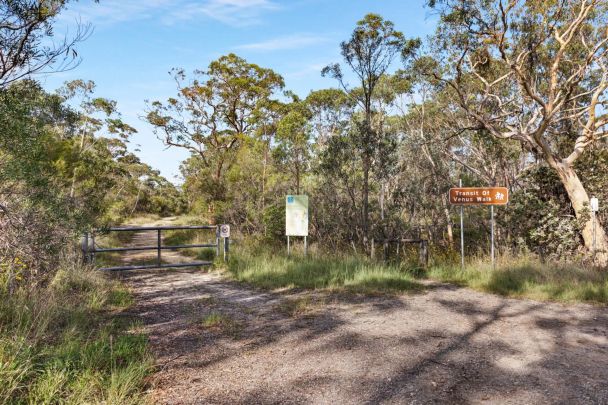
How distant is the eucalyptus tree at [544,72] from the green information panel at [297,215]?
5.16 metres

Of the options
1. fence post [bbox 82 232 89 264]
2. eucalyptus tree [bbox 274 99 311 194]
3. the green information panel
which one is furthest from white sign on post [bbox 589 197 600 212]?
fence post [bbox 82 232 89 264]

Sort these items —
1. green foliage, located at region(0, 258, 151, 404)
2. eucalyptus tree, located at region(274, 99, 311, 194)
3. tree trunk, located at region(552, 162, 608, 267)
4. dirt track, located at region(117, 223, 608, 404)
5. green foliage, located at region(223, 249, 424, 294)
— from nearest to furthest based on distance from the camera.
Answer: green foliage, located at region(0, 258, 151, 404) < dirt track, located at region(117, 223, 608, 404) < green foliage, located at region(223, 249, 424, 294) < tree trunk, located at region(552, 162, 608, 267) < eucalyptus tree, located at region(274, 99, 311, 194)

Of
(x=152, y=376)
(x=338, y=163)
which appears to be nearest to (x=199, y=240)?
(x=338, y=163)

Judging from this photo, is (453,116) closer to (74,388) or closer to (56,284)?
(56,284)

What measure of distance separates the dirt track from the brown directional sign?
3.22 m

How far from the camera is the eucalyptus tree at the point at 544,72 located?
10.6 meters

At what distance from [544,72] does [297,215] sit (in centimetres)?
1034

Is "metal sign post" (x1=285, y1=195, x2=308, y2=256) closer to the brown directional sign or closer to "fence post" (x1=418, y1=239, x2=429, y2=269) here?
"fence post" (x1=418, y1=239, x2=429, y2=269)

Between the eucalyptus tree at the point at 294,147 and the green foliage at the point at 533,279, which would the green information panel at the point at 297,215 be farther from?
the eucalyptus tree at the point at 294,147

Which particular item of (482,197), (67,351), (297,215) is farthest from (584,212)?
(67,351)

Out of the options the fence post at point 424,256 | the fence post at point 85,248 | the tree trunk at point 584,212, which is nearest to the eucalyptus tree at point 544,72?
the tree trunk at point 584,212

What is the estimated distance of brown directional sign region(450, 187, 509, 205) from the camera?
9.91 meters

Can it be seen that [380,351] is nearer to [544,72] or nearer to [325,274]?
[325,274]

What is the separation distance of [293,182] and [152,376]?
1333cm
